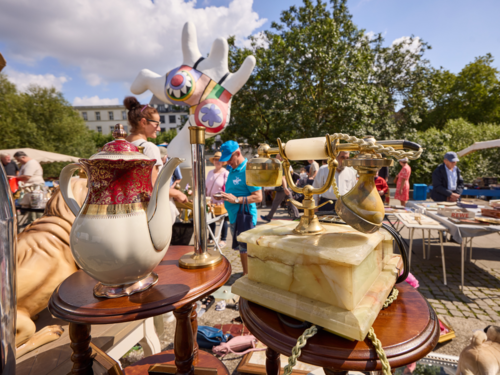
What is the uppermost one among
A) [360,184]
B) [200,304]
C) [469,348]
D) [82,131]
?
[82,131]

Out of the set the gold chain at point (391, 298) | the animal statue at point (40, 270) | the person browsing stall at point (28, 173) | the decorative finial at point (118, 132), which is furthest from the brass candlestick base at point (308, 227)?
the person browsing stall at point (28, 173)

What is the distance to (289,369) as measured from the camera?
673 millimetres

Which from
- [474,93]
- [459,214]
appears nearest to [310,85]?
[459,214]

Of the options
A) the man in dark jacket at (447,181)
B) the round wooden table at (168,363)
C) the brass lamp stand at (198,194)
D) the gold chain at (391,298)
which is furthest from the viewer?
the man in dark jacket at (447,181)

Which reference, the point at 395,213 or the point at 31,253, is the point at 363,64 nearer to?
the point at 395,213

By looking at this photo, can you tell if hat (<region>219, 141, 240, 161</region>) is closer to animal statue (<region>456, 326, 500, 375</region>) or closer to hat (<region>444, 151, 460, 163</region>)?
animal statue (<region>456, 326, 500, 375</region>)

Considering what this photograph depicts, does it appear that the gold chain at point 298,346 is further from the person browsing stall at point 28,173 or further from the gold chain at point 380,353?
the person browsing stall at point 28,173

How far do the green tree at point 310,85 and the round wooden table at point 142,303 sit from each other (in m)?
12.1

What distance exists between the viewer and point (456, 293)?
342 centimetres

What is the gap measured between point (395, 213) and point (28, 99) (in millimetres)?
27419

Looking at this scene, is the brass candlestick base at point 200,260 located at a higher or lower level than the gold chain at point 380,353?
higher

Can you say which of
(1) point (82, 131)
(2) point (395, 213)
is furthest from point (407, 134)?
(1) point (82, 131)

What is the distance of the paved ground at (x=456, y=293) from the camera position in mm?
2623

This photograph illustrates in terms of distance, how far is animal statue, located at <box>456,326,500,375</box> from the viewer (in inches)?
55.9
